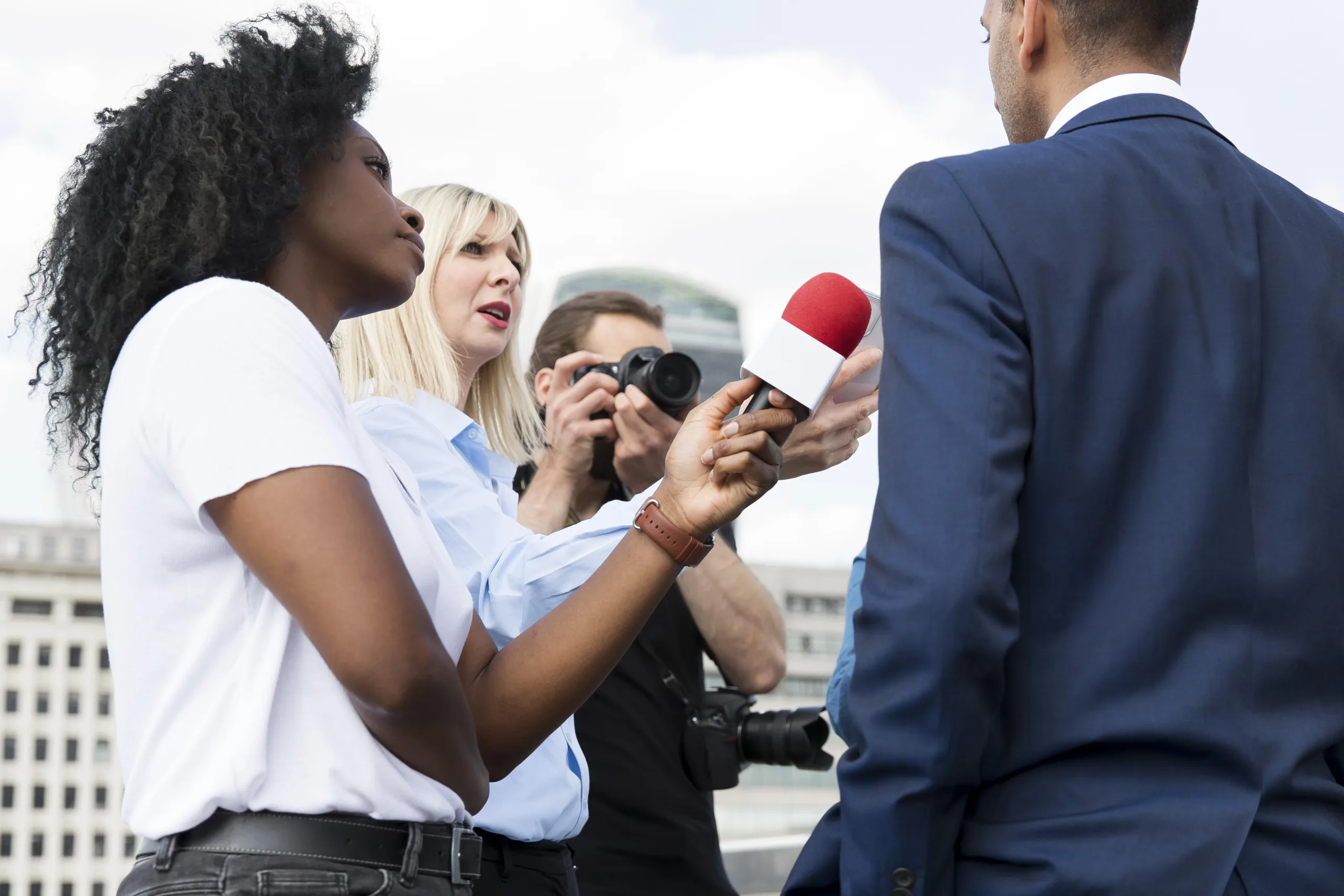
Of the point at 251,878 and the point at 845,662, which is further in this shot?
the point at 845,662

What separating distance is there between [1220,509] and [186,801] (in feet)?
3.62

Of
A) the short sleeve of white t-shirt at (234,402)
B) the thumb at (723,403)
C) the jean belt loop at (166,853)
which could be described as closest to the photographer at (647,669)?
the thumb at (723,403)

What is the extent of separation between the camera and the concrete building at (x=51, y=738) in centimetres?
8088

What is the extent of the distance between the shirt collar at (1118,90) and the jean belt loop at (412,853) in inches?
42.9

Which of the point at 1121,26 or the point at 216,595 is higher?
the point at 1121,26

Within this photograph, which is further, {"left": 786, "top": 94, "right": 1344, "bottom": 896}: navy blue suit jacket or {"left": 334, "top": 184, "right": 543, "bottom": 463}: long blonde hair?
{"left": 334, "top": 184, "right": 543, "bottom": 463}: long blonde hair

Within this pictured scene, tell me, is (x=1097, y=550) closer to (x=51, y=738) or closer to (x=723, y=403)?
(x=723, y=403)

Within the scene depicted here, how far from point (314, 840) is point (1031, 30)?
4.19ft

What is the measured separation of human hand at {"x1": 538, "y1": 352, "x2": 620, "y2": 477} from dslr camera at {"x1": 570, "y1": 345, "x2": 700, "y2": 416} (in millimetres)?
56

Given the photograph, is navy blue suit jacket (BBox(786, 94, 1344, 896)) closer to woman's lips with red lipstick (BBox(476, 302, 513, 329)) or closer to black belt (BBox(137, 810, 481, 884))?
black belt (BBox(137, 810, 481, 884))

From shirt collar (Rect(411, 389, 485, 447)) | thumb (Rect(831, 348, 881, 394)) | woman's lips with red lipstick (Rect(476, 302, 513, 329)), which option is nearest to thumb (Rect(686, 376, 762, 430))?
thumb (Rect(831, 348, 881, 394))

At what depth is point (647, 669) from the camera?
122 inches

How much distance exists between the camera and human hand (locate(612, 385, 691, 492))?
309 centimetres

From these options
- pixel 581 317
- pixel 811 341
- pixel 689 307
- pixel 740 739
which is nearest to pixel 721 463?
pixel 811 341
